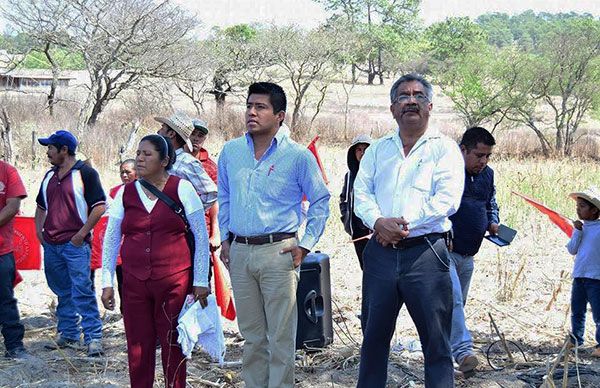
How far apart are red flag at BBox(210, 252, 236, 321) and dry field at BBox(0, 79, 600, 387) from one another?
0.29 meters

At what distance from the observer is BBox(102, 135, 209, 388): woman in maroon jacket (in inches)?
181

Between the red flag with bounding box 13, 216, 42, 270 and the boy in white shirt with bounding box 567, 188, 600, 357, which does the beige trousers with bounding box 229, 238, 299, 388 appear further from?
the red flag with bounding box 13, 216, 42, 270

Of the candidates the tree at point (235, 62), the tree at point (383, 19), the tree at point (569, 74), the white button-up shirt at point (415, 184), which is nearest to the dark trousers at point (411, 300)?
A: the white button-up shirt at point (415, 184)

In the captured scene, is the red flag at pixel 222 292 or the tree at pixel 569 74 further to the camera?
the tree at pixel 569 74

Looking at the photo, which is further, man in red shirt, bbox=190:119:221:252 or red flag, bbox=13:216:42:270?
red flag, bbox=13:216:42:270

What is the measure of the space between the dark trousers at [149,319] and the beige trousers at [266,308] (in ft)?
1.17

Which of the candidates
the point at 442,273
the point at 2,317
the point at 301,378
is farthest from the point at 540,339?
the point at 2,317

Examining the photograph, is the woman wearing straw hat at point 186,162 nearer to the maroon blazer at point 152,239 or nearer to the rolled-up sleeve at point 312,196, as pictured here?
the maroon blazer at point 152,239

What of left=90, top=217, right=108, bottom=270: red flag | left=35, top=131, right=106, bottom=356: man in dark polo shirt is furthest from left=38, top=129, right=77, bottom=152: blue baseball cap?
left=90, top=217, right=108, bottom=270: red flag

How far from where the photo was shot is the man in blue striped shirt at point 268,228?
4691 mm

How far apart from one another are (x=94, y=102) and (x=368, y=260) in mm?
19599

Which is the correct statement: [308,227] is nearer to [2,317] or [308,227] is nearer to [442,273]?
[442,273]

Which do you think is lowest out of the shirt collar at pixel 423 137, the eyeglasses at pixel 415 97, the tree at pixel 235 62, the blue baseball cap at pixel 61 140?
the blue baseball cap at pixel 61 140

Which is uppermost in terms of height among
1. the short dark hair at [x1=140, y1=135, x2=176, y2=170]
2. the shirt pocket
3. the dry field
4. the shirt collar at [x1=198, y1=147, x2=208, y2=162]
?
the short dark hair at [x1=140, y1=135, x2=176, y2=170]
